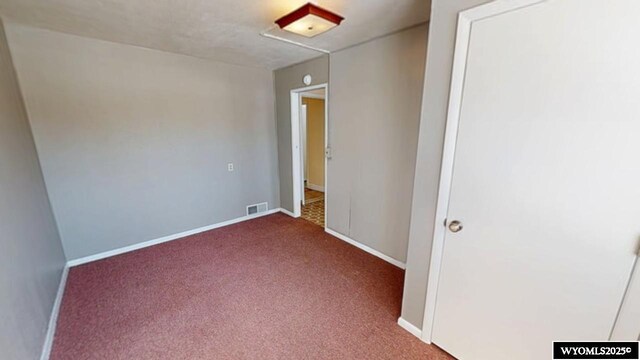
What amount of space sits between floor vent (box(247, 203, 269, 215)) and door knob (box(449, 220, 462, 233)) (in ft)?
10.5

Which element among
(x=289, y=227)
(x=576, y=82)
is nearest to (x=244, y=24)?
(x=576, y=82)

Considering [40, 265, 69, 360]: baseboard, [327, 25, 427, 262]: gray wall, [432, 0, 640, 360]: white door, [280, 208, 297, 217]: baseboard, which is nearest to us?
[432, 0, 640, 360]: white door

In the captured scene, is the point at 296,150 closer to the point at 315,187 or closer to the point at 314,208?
the point at 314,208

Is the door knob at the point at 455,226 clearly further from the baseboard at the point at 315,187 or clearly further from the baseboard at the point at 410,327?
the baseboard at the point at 315,187

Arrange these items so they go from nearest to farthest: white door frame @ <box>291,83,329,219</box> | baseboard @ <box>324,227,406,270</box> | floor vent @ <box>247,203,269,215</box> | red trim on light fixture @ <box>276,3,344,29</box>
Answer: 1. red trim on light fixture @ <box>276,3,344,29</box>
2. baseboard @ <box>324,227,406,270</box>
3. white door frame @ <box>291,83,329,219</box>
4. floor vent @ <box>247,203,269,215</box>

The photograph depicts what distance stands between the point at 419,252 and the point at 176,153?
307cm

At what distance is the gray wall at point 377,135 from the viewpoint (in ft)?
7.91

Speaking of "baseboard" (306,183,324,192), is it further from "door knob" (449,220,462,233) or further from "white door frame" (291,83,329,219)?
"door knob" (449,220,462,233)

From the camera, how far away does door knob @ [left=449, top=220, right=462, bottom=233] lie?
149cm

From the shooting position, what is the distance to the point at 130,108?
285 centimetres

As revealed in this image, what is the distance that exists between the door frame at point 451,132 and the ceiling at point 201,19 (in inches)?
28.7

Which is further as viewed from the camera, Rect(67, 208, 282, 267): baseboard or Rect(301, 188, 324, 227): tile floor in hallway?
Rect(301, 188, 324, 227): tile floor in hallway

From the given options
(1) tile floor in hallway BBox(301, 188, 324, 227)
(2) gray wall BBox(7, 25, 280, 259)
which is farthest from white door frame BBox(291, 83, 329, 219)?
(2) gray wall BBox(7, 25, 280, 259)

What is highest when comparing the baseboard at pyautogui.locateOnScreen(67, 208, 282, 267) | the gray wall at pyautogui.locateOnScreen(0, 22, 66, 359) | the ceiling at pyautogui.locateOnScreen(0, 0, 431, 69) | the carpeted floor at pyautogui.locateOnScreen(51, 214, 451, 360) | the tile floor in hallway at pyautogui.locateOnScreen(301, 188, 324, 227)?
the ceiling at pyautogui.locateOnScreen(0, 0, 431, 69)
